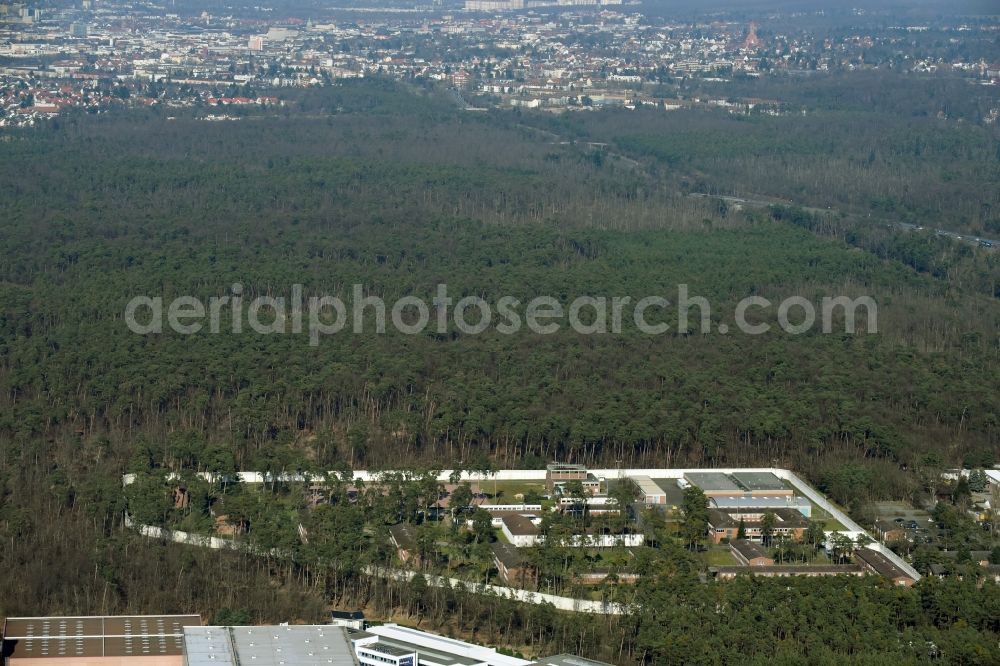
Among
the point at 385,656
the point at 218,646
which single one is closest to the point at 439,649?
the point at 385,656

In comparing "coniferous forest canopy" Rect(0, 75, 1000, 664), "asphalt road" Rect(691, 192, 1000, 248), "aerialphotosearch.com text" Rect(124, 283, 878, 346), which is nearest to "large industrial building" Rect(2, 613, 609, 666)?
"coniferous forest canopy" Rect(0, 75, 1000, 664)

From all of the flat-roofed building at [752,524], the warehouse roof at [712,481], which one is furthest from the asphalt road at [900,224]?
the flat-roofed building at [752,524]

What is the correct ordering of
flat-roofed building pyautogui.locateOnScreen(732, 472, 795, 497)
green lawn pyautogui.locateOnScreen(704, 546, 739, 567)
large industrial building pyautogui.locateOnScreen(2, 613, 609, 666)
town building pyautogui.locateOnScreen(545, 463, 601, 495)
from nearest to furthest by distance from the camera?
1. large industrial building pyautogui.locateOnScreen(2, 613, 609, 666)
2. green lawn pyautogui.locateOnScreen(704, 546, 739, 567)
3. town building pyautogui.locateOnScreen(545, 463, 601, 495)
4. flat-roofed building pyautogui.locateOnScreen(732, 472, 795, 497)

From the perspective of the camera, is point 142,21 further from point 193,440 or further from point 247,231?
point 193,440

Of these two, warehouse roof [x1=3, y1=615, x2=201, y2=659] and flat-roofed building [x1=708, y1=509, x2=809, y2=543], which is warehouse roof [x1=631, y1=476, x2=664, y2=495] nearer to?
flat-roofed building [x1=708, y1=509, x2=809, y2=543]

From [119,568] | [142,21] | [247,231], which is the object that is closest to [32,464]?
[119,568]

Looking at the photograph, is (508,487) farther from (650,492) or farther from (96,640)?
(96,640)
